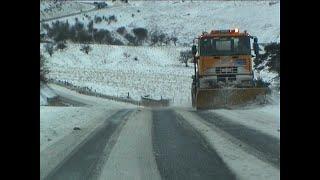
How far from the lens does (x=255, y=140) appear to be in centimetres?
1150

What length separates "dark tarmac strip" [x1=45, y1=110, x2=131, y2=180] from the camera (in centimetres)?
761

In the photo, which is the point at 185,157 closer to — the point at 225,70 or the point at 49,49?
the point at 225,70

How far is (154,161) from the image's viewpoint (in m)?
8.86

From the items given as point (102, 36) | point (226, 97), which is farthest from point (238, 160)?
point (102, 36)

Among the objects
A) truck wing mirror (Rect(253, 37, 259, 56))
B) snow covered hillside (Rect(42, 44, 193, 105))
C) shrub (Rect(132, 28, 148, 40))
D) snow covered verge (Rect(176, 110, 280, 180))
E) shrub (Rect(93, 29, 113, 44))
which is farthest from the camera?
shrub (Rect(132, 28, 148, 40))

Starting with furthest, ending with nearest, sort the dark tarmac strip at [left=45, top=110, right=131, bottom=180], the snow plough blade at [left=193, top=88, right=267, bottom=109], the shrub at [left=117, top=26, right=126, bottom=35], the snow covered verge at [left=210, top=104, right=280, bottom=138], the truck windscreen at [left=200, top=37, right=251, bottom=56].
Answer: the shrub at [left=117, top=26, right=126, bottom=35], the truck windscreen at [left=200, top=37, right=251, bottom=56], the snow plough blade at [left=193, top=88, right=267, bottom=109], the snow covered verge at [left=210, top=104, right=280, bottom=138], the dark tarmac strip at [left=45, top=110, right=131, bottom=180]

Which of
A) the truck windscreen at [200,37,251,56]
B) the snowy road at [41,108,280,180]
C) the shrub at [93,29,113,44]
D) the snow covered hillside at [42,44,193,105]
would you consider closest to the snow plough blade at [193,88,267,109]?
the truck windscreen at [200,37,251,56]

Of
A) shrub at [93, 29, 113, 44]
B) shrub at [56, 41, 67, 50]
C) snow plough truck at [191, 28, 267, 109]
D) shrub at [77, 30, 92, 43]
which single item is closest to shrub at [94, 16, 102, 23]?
shrub at [93, 29, 113, 44]

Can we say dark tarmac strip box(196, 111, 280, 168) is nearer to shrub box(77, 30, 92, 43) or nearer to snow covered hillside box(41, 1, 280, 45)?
snow covered hillside box(41, 1, 280, 45)

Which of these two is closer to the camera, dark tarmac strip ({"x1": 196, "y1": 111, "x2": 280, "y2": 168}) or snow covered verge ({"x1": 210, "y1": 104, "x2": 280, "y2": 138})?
dark tarmac strip ({"x1": 196, "y1": 111, "x2": 280, "y2": 168})

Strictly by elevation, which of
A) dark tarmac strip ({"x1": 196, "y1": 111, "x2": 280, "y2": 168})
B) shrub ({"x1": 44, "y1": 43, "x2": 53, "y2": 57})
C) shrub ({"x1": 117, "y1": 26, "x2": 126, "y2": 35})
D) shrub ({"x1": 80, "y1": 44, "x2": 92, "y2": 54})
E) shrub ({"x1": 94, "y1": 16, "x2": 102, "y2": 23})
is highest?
shrub ({"x1": 94, "y1": 16, "x2": 102, "y2": 23})

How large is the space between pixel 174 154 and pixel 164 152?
261mm

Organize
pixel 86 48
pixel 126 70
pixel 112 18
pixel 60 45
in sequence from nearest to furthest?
1. pixel 60 45
2. pixel 126 70
3. pixel 86 48
4. pixel 112 18

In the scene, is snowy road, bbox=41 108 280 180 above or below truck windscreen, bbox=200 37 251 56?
below
